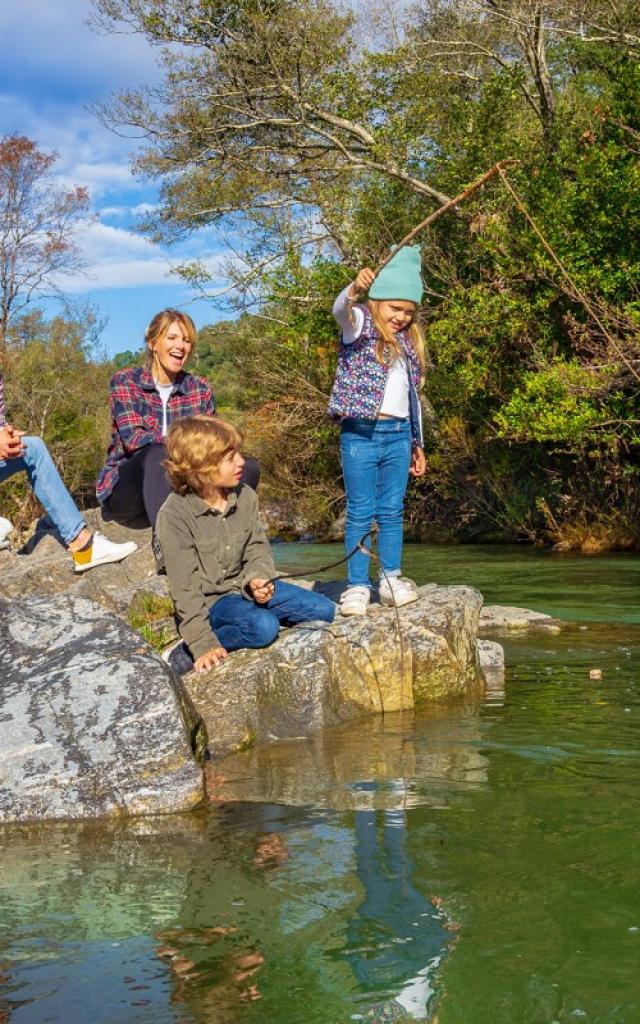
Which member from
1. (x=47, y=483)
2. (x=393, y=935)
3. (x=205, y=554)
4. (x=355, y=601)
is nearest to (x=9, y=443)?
(x=47, y=483)

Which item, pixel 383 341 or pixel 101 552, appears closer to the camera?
pixel 383 341

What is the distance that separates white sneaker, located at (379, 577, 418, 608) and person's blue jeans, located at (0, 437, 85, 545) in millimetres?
1872

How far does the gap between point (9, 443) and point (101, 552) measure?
935 millimetres

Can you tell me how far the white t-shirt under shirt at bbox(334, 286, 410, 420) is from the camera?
19.5ft

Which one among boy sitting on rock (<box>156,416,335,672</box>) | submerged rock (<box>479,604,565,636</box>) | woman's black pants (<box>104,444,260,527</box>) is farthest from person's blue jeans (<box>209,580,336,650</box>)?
submerged rock (<box>479,604,565,636</box>)

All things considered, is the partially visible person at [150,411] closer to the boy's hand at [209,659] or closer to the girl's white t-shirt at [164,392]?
the girl's white t-shirt at [164,392]

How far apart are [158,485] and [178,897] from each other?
3.52 meters

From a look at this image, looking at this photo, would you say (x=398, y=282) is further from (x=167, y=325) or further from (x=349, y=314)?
(x=167, y=325)

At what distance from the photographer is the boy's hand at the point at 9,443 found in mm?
6293

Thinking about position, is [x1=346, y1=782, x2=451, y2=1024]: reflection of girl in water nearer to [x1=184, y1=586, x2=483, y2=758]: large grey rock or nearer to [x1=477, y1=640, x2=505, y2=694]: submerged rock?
[x1=184, y1=586, x2=483, y2=758]: large grey rock

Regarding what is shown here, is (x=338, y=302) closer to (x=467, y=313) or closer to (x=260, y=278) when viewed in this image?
(x=467, y=313)

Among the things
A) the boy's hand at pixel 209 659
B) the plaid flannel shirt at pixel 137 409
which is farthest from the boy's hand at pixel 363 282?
the boy's hand at pixel 209 659

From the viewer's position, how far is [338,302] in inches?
231

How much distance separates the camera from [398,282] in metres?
A: 5.90
